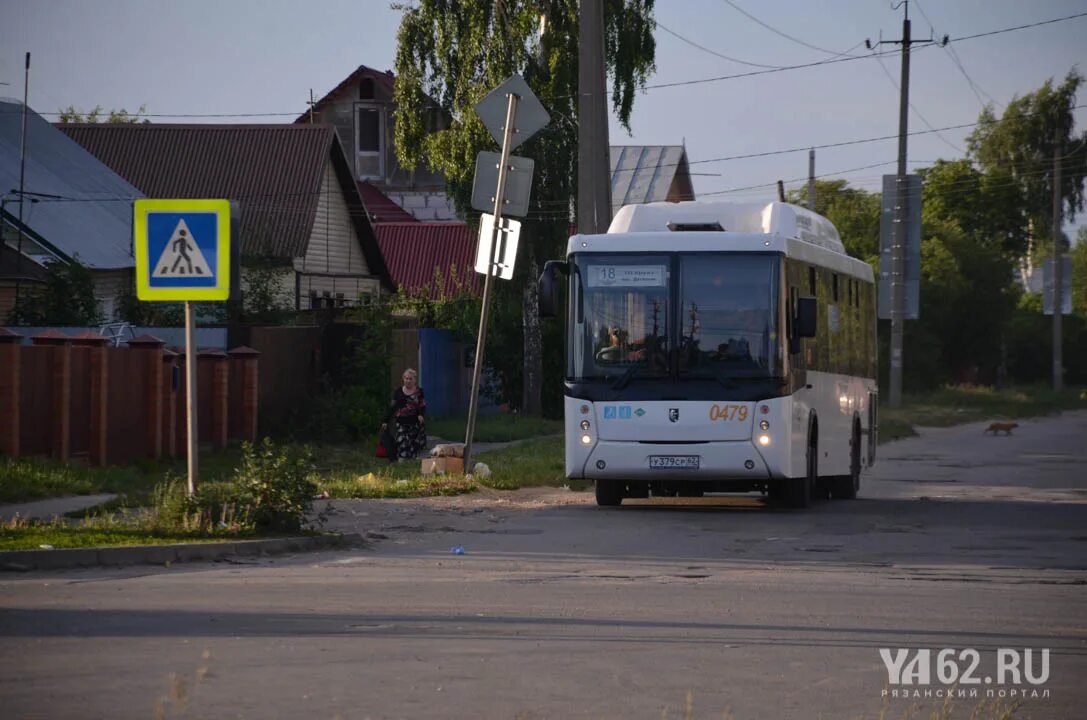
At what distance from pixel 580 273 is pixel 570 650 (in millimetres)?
10142

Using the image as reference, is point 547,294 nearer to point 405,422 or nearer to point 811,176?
point 405,422

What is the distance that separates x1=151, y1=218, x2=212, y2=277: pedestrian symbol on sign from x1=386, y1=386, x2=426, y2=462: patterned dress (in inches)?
443

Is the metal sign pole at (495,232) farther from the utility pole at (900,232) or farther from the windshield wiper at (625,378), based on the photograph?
the utility pole at (900,232)

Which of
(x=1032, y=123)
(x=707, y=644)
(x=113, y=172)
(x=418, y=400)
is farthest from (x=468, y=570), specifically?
(x=1032, y=123)

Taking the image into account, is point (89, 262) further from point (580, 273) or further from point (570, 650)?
point (570, 650)

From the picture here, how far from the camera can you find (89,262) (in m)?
36.7

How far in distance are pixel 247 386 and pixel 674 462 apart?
9818 mm

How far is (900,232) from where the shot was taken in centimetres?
4550

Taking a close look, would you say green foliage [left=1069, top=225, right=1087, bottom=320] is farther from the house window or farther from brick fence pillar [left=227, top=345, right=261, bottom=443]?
brick fence pillar [left=227, top=345, right=261, bottom=443]

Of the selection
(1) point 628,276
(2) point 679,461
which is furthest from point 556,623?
(1) point 628,276

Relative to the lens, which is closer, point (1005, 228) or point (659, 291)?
point (659, 291)

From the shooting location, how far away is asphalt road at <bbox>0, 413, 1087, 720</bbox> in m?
7.08

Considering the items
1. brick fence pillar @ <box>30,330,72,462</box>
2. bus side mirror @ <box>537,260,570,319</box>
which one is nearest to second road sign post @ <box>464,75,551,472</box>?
bus side mirror @ <box>537,260,570,319</box>

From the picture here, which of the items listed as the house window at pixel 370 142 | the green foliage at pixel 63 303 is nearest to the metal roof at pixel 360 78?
the house window at pixel 370 142
